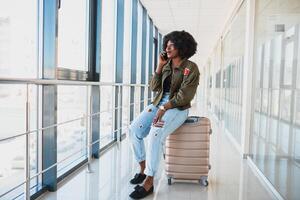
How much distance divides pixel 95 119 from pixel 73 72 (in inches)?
28.7

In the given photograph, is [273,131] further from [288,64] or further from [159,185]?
[159,185]

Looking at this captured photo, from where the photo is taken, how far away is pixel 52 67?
Answer: 93.4 inches

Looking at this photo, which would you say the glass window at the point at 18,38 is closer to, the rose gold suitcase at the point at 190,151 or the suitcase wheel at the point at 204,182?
the rose gold suitcase at the point at 190,151

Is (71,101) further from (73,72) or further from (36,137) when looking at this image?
(36,137)

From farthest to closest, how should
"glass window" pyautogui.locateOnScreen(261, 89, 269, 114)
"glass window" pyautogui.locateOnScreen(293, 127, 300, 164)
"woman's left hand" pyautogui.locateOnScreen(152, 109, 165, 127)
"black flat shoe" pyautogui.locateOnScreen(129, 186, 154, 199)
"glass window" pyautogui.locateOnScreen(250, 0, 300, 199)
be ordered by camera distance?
"glass window" pyautogui.locateOnScreen(261, 89, 269, 114), "woman's left hand" pyautogui.locateOnScreen(152, 109, 165, 127), "black flat shoe" pyautogui.locateOnScreen(129, 186, 154, 199), "glass window" pyautogui.locateOnScreen(250, 0, 300, 199), "glass window" pyautogui.locateOnScreen(293, 127, 300, 164)

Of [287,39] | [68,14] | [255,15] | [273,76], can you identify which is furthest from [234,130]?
[68,14]

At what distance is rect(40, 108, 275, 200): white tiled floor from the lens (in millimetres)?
2400

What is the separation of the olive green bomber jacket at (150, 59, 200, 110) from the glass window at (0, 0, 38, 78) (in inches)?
38.2

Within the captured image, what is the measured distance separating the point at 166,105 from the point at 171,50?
1.49ft

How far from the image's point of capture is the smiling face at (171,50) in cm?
258

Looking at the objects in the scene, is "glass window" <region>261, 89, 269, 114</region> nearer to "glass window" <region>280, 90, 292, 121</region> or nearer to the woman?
"glass window" <region>280, 90, 292, 121</region>

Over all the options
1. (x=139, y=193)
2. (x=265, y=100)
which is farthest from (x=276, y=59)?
(x=139, y=193)

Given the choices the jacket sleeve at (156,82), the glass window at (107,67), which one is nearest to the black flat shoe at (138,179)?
the jacket sleeve at (156,82)

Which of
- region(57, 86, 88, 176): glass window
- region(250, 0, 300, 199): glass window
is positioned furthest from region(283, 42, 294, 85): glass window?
region(57, 86, 88, 176): glass window
